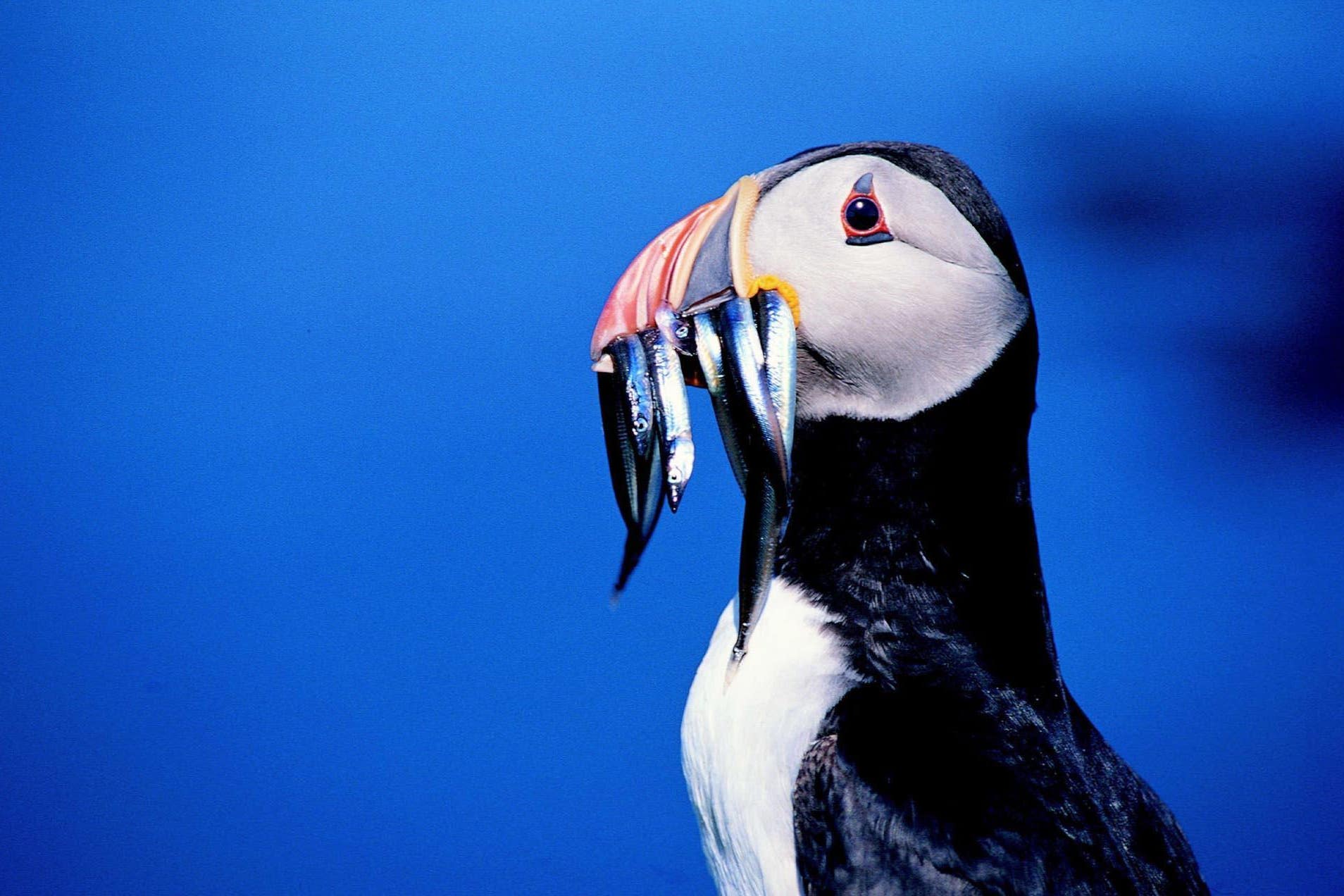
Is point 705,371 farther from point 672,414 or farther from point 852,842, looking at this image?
point 852,842

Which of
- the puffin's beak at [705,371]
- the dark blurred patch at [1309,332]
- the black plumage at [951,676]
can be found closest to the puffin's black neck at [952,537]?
the black plumage at [951,676]

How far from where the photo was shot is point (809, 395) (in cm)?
111

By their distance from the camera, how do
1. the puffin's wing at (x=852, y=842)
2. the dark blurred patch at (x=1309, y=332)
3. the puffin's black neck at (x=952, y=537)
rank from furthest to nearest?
1. the dark blurred patch at (x=1309, y=332)
2. the puffin's black neck at (x=952, y=537)
3. the puffin's wing at (x=852, y=842)

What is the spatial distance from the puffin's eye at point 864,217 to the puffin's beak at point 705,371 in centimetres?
7

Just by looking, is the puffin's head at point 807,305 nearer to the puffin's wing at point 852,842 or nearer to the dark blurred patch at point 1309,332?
the puffin's wing at point 852,842

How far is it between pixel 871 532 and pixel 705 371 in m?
0.21

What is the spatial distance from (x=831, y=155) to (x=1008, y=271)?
0.17 metres

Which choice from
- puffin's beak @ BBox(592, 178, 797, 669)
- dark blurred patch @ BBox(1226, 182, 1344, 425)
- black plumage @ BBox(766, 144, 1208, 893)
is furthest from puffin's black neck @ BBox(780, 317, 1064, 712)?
dark blurred patch @ BBox(1226, 182, 1344, 425)

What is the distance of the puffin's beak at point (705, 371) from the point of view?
97 centimetres

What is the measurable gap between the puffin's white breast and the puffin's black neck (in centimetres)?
3

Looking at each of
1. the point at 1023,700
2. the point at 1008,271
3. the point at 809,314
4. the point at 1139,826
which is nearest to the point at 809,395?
the point at 809,314

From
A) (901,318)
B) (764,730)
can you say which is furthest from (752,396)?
(764,730)

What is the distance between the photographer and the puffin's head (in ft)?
3.26

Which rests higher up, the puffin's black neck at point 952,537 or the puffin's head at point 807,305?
the puffin's head at point 807,305
